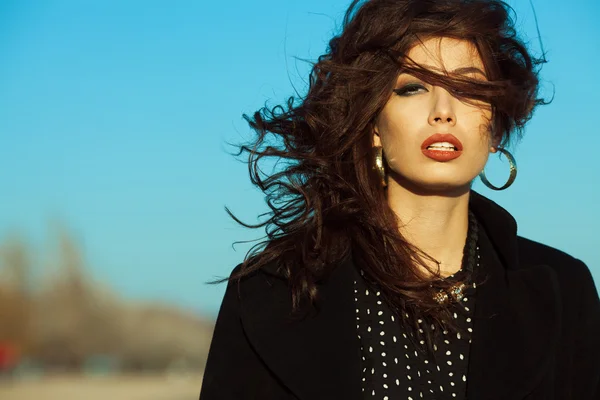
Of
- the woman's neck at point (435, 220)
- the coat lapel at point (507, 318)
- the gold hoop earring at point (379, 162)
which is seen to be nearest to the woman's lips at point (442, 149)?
the woman's neck at point (435, 220)

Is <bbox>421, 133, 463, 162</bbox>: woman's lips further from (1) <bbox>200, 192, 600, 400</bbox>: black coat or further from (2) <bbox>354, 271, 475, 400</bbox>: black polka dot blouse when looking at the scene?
(2) <bbox>354, 271, 475, 400</bbox>: black polka dot blouse

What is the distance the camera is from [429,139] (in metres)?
4.67

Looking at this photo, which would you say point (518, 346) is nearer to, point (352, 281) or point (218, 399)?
point (352, 281)

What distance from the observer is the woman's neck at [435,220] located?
194 inches

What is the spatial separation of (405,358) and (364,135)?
116 cm

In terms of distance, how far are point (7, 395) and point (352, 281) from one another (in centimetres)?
1836

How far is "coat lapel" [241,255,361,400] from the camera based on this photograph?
4.68 meters

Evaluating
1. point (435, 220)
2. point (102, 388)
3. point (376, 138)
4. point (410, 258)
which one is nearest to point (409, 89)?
point (376, 138)

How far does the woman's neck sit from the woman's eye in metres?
0.47

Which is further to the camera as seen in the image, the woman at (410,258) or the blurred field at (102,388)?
the blurred field at (102,388)

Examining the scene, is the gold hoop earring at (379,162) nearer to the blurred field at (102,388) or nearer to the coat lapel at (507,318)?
the coat lapel at (507,318)

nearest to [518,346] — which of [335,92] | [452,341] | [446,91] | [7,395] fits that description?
[452,341]

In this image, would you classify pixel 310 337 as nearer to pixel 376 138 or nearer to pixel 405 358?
pixel 405 358

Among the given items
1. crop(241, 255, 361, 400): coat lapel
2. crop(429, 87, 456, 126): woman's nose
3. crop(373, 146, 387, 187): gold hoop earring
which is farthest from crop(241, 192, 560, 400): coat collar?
crop(429, 87, 456, 126): woman's nose
